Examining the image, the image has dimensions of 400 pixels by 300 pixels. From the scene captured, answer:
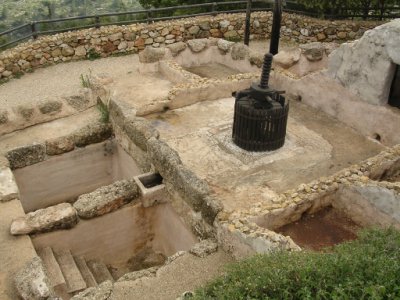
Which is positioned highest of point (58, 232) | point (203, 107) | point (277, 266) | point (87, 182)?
point (277, 266)

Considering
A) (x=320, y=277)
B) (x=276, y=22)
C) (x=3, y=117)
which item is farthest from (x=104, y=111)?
(x=320, y=277)

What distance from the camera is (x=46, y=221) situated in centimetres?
686

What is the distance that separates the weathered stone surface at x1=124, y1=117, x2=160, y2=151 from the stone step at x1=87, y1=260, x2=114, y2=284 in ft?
7.22

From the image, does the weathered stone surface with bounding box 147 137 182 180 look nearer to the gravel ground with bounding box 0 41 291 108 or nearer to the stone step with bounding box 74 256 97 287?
the stone step with bounding box 74 256 97 287

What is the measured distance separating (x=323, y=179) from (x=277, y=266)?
9.98 feet

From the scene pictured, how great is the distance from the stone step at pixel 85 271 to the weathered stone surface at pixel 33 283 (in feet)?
5.31

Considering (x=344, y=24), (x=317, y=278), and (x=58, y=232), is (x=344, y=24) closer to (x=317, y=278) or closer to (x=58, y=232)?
(x=58, y=232)

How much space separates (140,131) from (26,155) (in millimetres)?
2384

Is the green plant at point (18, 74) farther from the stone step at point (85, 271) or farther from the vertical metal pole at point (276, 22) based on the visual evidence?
the stone step at point (85, 271)

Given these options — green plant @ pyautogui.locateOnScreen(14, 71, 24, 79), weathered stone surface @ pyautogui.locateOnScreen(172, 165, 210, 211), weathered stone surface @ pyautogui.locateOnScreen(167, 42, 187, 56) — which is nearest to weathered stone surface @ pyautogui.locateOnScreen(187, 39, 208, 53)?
weathered stone surface @ pyautogui.locateOnScreen(167, 42, 187, 56)

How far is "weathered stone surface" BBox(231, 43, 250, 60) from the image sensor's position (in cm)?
1176

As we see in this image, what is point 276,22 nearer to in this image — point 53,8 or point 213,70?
point 213,70

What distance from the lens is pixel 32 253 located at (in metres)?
6.21

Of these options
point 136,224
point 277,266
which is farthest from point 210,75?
point 277,266
